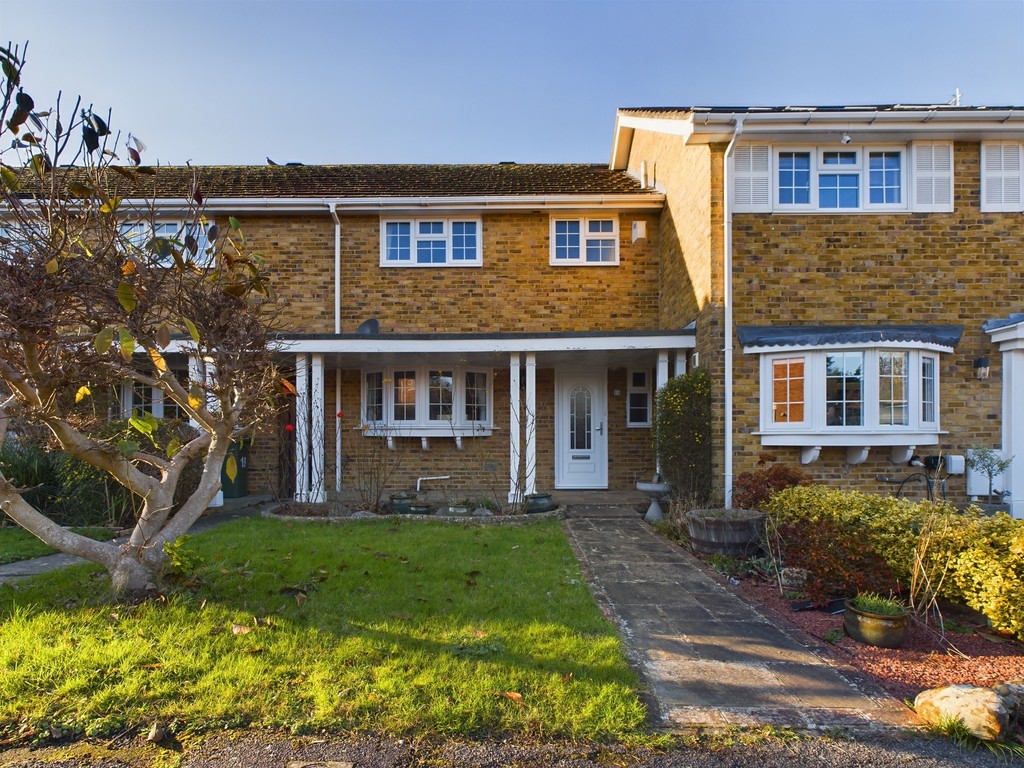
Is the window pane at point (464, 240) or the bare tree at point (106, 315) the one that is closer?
the bare tree at point (106, 315)

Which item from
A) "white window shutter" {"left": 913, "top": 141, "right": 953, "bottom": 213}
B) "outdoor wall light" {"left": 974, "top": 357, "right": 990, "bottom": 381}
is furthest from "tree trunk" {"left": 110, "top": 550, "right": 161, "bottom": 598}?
"white window shutter" {"left": 913, "top": 141, "right": 953, "bottom": 213}

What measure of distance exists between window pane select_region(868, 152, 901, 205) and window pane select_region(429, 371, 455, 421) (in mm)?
7775

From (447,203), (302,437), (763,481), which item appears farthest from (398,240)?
(763,481)

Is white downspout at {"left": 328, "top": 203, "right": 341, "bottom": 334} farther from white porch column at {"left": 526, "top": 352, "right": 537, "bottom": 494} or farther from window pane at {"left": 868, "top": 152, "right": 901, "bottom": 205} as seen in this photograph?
window pane at {"left": 868, "top": 152, "right": 901, "bottom": 205}

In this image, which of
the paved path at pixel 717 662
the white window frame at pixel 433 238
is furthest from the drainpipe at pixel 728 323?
the white window frame at pixel 433 238

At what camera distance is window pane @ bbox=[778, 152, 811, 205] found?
8688 millimetres

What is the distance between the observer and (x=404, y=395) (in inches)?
465

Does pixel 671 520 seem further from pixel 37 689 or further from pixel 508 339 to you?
pixel 37 689

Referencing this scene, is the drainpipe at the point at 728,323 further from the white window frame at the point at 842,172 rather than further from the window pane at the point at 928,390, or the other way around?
the window pane at the point at 928,390

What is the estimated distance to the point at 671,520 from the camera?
823 cm

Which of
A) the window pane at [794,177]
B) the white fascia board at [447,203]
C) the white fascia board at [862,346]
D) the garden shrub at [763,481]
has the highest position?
the white fascia board at [447,203]

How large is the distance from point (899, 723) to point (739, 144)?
25.3 feet

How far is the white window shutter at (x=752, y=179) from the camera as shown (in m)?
8.59

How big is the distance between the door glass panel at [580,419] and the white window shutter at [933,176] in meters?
6.26
